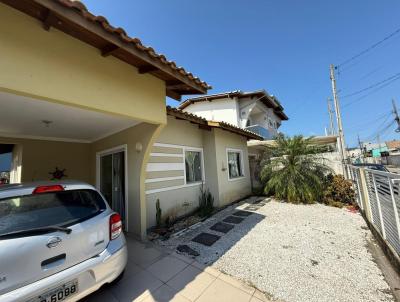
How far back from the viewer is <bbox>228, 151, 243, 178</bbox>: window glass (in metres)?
9.43

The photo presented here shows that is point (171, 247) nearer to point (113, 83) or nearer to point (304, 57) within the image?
point (113, 83)

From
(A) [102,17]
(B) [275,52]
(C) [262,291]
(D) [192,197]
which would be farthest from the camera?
(B) [275,52]

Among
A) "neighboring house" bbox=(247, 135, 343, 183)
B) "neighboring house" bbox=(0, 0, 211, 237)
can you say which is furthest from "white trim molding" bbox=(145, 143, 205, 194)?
"neighboring house" bbox=(247, 135, 343, 183)

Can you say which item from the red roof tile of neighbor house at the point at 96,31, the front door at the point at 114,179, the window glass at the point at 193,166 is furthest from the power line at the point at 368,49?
the front door at the point at 114,179

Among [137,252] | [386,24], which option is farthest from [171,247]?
Answer: [386,24]

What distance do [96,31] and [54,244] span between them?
2.88 m

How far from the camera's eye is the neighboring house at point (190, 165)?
240 inches

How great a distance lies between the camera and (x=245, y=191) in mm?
10219

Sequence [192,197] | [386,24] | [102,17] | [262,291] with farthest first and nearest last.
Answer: [386,24]
[192,197]
[262,291]
[102,17]

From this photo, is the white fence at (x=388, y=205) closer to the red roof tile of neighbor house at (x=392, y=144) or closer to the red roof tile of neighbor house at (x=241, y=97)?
the red roof tile of neighbor house at (x=241, y=97)

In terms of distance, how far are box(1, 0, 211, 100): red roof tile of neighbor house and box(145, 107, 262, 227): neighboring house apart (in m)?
1.57

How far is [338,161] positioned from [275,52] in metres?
7.33

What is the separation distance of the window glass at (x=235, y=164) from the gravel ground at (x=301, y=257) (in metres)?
3.31

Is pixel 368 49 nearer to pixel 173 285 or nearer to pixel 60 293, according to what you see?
pixel 173 285
